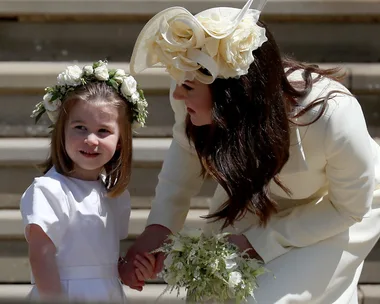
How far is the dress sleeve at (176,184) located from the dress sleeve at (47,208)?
1.62 feet

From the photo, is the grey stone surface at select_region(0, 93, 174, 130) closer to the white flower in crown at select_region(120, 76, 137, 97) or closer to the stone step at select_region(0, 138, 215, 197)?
the stone step at select_region(0, 138, 215, 197)

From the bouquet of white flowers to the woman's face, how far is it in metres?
0.42

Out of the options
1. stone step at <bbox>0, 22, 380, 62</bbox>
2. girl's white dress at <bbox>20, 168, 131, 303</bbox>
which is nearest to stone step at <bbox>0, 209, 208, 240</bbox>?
stone step at <bbox>0, 22, 380, 62</bbox>

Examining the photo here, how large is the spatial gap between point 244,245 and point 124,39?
1.93m

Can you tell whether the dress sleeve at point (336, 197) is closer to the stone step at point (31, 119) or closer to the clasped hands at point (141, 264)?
the clasped hands at point (141, 264)

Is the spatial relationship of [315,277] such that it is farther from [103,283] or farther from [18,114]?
[18,114]

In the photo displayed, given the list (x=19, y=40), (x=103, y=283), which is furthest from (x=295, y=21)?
(x=103, y=283)

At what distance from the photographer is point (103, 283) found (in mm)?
3305

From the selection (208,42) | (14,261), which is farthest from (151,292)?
(208,42)

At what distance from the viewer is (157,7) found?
478cm

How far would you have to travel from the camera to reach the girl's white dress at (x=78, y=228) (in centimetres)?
316

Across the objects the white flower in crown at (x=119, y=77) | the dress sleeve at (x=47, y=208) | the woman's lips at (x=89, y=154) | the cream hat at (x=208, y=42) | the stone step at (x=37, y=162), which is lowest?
the stone step at (x=37, y=162)

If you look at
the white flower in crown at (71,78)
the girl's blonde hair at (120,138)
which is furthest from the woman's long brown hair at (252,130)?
the white flower in crown at (71,78)

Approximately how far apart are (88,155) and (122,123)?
20 centimetres
